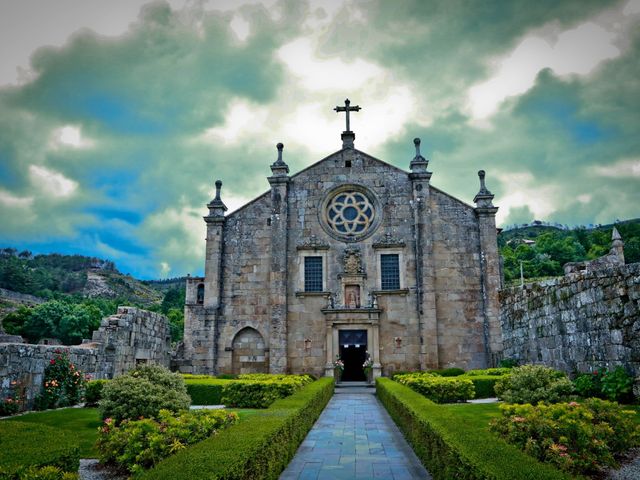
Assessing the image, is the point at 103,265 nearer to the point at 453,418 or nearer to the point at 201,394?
the point at 201,394

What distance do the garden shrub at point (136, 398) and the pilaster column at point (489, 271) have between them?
1868 cm

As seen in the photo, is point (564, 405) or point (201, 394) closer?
point (564, 405)

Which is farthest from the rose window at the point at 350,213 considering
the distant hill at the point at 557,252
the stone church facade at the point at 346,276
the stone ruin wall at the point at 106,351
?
the distant hill at the point at 557,252

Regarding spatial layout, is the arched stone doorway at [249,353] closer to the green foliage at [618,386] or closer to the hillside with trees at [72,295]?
the green foliage at [618,386]

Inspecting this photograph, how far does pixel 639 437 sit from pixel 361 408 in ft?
31.5

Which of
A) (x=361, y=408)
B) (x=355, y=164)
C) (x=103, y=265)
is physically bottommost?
(x=361, y=408)

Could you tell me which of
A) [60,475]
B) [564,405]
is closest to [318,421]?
[564,405]

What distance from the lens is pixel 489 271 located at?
2608 cm

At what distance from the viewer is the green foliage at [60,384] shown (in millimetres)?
14148

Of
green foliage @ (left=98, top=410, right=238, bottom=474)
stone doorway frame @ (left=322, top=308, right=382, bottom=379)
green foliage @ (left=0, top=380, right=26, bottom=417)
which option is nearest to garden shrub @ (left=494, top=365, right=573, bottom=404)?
green foliage @ (left=98, top=410, right=238, bottom=474)

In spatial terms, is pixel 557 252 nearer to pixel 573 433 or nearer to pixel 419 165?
pixel 419 165

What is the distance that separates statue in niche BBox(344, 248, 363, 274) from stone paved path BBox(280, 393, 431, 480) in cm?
1272

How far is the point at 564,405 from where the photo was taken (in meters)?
8.54

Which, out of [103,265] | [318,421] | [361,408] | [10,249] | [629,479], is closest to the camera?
[629,479]
